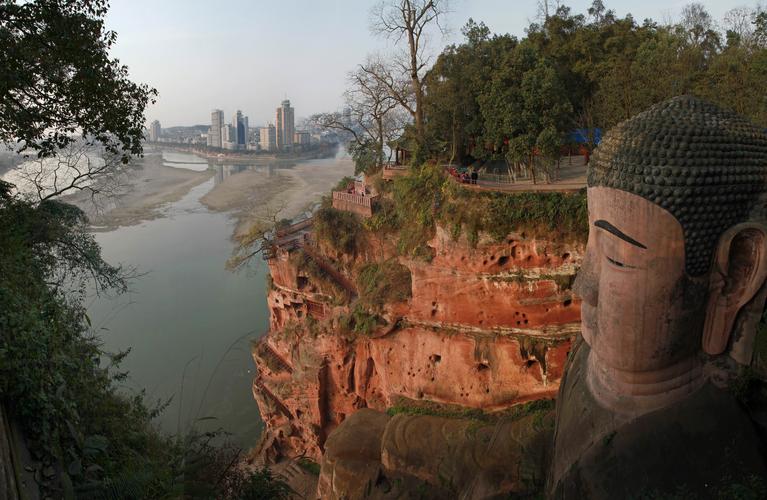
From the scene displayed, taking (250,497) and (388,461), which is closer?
(250,497)

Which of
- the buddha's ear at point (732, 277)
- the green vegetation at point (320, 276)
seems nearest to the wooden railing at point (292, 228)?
the green vegetation at point (320, 276)

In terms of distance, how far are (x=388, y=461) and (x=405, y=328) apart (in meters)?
3.94

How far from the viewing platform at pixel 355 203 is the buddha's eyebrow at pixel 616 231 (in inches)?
514

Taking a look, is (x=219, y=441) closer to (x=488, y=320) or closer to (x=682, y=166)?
(x=488, y=320)

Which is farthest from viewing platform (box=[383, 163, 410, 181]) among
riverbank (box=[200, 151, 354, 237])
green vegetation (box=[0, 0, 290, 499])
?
riverbank (box=[200, 151, 354, 237])

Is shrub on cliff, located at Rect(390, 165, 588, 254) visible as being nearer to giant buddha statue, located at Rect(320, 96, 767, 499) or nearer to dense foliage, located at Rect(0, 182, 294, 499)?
giant buddha statue, located at Rect(320, 96, 767, 499)

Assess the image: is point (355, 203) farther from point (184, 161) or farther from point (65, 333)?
point (184, 161)

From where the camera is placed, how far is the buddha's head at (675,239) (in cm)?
454

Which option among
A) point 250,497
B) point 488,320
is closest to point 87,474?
point 250,497

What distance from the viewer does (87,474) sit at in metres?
5.09

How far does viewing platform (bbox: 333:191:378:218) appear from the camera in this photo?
17.9 metres

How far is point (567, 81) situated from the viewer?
1870 centimetres

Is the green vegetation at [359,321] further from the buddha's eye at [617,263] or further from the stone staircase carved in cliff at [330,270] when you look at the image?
the buddha's eye at [617,263]

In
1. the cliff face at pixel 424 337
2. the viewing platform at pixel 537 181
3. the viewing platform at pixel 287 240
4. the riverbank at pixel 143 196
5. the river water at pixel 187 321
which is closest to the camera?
the cliff face at pixel 424 337
